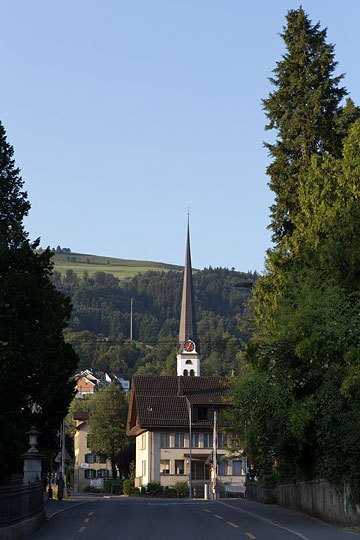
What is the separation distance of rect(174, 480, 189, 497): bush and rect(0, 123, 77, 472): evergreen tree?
40.1 meters

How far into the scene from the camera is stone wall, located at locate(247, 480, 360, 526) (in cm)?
2345

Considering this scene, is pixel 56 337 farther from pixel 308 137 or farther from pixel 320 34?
pixel 320 34

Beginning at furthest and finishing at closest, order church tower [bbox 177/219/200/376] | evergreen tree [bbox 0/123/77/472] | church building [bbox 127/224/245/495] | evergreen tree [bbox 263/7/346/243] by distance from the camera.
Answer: church tower [bbox 177/219/200/376], church building [bbox 127/224/245/495], evergreen tree [bbox 263/7/346/243], evergreen tree [bbox 0/123/77/472]

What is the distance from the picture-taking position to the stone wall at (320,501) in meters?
23.5

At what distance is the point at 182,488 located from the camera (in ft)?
241

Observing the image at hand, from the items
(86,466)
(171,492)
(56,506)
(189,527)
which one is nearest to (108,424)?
(86,466)

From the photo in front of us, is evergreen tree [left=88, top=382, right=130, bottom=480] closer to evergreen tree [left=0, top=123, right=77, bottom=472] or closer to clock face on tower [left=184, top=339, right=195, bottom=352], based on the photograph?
clock face on tower [left=184, top=339, right=195, bottom=352]

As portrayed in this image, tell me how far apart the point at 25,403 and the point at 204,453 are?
49.0 metres

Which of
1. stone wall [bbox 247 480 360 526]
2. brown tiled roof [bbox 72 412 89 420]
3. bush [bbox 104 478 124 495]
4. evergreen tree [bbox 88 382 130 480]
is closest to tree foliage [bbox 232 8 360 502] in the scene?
stone wall [bbox 247 480 360 526]

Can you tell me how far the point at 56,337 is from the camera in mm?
34312

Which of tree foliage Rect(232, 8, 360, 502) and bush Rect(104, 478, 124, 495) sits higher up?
tree foliage Rect(232, 8, 360, 502)

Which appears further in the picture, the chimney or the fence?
the chimney

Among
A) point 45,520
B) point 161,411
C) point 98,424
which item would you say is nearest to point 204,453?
point 161,411

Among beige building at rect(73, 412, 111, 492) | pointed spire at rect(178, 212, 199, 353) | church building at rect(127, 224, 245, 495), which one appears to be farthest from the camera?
pointed spire at rect(178, 212, 199, 353)
